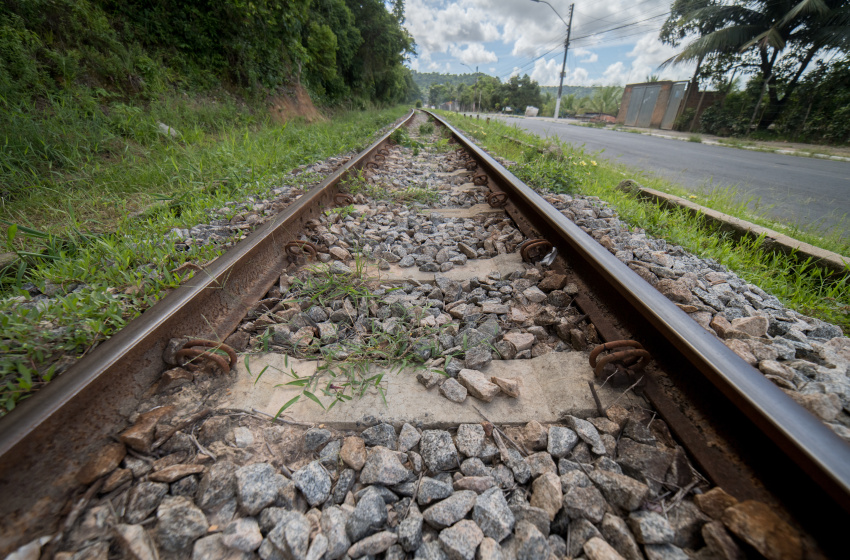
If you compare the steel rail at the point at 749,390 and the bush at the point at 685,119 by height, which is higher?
the bush at the point at 685,119

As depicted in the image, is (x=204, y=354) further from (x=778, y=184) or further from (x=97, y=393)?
(x=778, y=184)

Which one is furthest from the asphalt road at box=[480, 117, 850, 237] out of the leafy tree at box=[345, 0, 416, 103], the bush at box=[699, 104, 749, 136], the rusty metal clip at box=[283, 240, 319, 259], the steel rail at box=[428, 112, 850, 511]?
the leafy tree at box=[345, 0, 416, 103]

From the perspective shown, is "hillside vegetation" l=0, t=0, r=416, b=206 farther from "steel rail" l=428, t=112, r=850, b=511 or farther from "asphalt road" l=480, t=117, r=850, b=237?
"asphalt road" l=480, t=117, r=850, b=237

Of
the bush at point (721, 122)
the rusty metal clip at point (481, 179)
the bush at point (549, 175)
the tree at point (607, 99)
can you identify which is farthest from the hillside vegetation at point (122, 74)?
the tree at point (607, 99)

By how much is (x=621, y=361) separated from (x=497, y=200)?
223cm

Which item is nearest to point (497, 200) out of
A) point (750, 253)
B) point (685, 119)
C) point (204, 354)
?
point (750, 253)

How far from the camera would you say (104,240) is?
1.98m

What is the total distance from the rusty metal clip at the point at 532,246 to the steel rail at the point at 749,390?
447mm

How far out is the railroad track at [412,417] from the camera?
790mm

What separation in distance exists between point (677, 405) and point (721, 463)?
0.63ft

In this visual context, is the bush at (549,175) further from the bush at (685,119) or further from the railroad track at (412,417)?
the bush at (685,119)

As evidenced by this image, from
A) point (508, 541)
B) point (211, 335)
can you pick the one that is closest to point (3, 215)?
point (211, 335)

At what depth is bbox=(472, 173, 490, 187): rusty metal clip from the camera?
157 inches

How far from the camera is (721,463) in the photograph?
894mm
